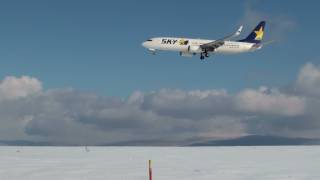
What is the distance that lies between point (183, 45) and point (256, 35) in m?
21.0

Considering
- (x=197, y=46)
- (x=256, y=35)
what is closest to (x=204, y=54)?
(x=197, y=46)

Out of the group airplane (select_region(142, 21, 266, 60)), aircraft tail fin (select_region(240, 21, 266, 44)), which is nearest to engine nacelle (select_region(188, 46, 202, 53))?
airplane (select_region(142, 21, 266, 60))

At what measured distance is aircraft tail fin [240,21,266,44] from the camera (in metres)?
83.8

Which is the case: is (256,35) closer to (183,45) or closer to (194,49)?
(183,45)

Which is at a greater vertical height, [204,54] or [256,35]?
[256,35]

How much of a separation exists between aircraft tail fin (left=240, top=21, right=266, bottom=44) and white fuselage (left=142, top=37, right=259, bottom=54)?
8268 mm

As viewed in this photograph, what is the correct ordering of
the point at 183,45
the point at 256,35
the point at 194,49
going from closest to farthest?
the point at 194,49, the point at 183,45, the point at 256,35

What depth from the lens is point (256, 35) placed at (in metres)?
85.7

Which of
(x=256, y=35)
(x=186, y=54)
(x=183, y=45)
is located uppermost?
(x=256, y=35)

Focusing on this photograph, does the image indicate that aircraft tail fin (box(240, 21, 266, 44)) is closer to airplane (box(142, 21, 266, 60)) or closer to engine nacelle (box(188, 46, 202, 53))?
airplane (box(142, 21, 266, 60))

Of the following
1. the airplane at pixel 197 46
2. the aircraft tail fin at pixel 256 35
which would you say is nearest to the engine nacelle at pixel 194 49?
the airplane at pixel 197 46

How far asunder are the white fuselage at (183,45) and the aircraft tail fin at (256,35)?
8.27m
